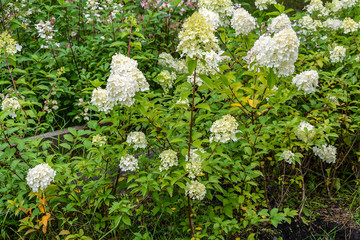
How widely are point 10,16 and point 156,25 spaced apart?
59.4 inches

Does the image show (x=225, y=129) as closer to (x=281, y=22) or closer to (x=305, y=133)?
(x=305, y=133)

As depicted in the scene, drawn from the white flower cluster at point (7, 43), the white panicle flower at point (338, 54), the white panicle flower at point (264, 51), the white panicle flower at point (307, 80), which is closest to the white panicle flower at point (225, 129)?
the white panicle flower at point (264, 51)

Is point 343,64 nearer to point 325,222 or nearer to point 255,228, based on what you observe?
point 325,222

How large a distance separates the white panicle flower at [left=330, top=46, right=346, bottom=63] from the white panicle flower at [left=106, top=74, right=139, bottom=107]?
7.12ft

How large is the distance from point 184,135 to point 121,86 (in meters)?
0.78

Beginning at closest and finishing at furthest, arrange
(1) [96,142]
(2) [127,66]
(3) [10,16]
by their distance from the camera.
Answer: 1. (2) [127,66]
2. (1) [96,142]
3. (3) [10,16]

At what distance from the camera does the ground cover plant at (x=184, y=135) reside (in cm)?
204

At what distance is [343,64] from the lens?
3338mm

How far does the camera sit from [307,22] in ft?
11.7

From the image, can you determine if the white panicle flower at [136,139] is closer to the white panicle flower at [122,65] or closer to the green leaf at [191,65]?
the white panicle flower at [122,65]

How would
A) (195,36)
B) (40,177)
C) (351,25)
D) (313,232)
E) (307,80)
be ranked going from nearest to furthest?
(195,36) < (40,177) < (307,80) < (313,232) < (351,25)

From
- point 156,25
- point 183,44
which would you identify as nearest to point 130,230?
point 183,44

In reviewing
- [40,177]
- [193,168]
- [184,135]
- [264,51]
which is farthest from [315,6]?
[40,177]

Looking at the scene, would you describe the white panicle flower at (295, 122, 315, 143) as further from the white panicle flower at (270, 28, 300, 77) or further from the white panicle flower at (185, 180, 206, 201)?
the white panicle flower at (185, 180, 206, 201)
